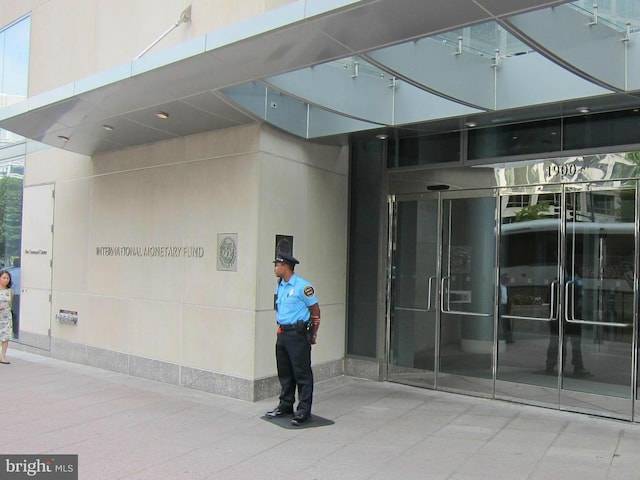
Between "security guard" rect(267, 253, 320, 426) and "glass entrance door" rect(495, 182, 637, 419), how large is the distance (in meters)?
2.80

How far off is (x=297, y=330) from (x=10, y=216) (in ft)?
26.7

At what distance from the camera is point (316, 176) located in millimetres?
8141

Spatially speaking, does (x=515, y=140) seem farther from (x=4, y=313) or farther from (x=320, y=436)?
(x=4, y=313)

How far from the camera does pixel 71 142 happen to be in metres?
8.72

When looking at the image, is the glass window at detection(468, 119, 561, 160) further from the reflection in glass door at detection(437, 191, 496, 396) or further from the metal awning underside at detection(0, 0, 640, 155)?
the reflection in glass door at detection(437, 191, 496, 396)

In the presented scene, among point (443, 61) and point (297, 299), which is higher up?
point (443, 61)

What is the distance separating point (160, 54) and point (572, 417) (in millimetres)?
6033

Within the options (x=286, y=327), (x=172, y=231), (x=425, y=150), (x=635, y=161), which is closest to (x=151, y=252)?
(x=172, y=231)

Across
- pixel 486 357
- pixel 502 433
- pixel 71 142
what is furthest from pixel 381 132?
pixel 71 142

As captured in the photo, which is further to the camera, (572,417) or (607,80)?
(572,417)

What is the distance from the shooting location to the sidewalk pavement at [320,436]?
16.1 ft

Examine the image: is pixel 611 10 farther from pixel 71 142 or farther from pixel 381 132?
pixel 71 142

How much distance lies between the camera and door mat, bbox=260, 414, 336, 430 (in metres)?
6.13

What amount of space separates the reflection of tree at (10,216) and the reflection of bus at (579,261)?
908 cm
